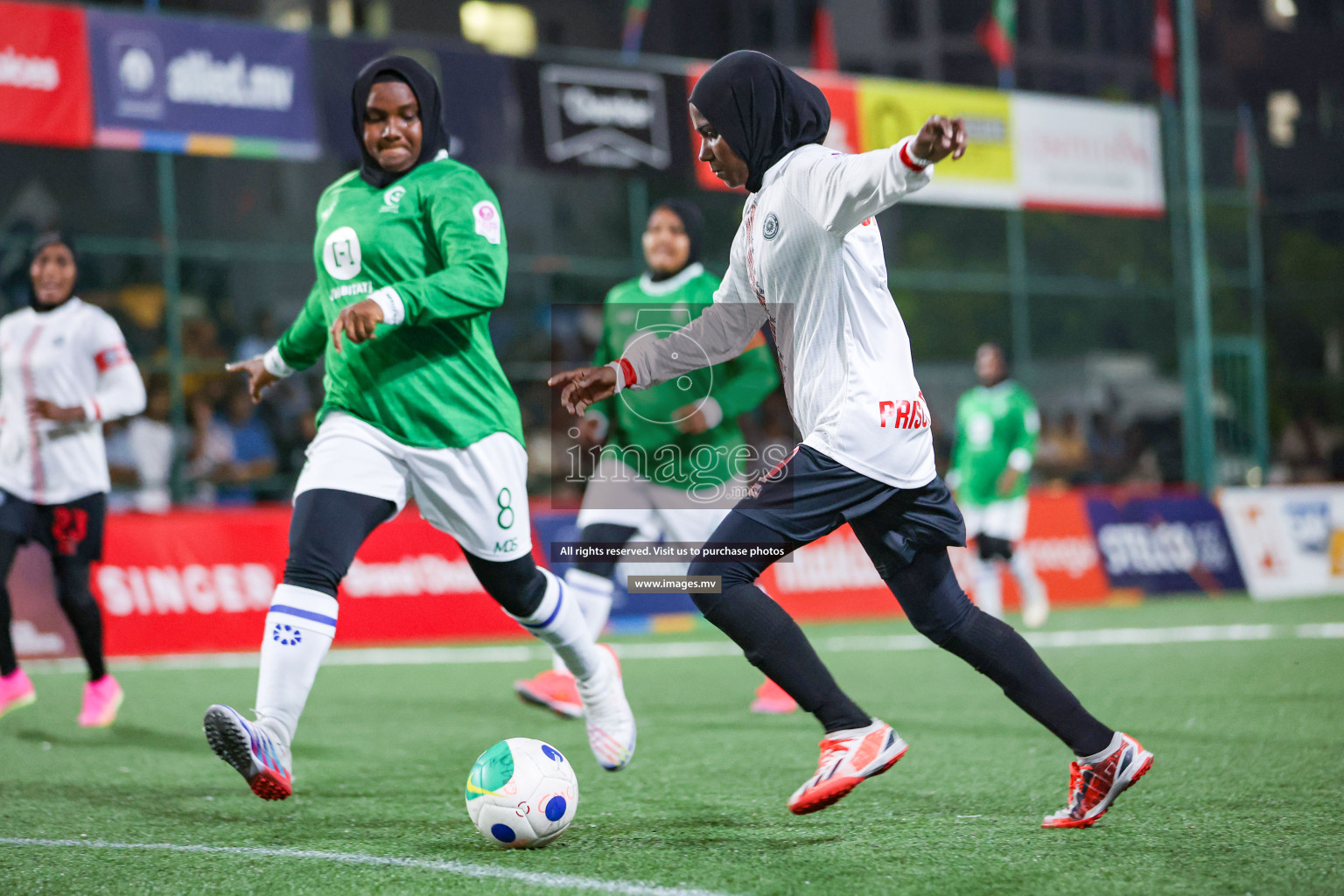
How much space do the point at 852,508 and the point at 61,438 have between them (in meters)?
4.49

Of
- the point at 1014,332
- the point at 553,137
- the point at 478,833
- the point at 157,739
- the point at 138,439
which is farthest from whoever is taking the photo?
the point at 1014,332

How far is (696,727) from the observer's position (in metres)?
6.82

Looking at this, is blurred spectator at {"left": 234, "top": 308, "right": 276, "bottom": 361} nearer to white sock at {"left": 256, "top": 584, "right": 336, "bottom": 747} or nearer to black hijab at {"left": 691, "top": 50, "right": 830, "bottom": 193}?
white sock at {"left": 256, "top": 584, "right": 336, "bottom": 747}

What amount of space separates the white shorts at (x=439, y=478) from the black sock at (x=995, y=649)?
1.36m

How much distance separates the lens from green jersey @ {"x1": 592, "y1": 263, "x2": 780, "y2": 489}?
705 centimetres

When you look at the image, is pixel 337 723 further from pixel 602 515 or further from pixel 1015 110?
pixel 1015 110

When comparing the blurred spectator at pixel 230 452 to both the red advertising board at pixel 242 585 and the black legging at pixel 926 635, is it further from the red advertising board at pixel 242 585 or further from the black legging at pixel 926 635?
the black legging at pixel 926 635

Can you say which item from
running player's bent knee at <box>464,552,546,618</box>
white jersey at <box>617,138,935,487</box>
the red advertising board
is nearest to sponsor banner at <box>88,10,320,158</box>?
the red advertising board

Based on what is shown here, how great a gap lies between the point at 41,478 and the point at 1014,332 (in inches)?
616

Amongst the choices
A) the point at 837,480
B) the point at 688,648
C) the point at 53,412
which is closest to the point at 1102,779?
the point at 837,480

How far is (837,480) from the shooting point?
13.3 feet

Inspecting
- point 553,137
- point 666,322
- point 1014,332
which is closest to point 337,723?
point 666,322

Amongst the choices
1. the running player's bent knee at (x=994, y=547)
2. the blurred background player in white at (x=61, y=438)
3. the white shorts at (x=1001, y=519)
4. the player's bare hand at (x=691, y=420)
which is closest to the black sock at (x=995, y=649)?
the player's bare hand at (x=691, y=420)

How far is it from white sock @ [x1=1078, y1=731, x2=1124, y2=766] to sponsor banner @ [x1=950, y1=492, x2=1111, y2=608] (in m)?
10.8
